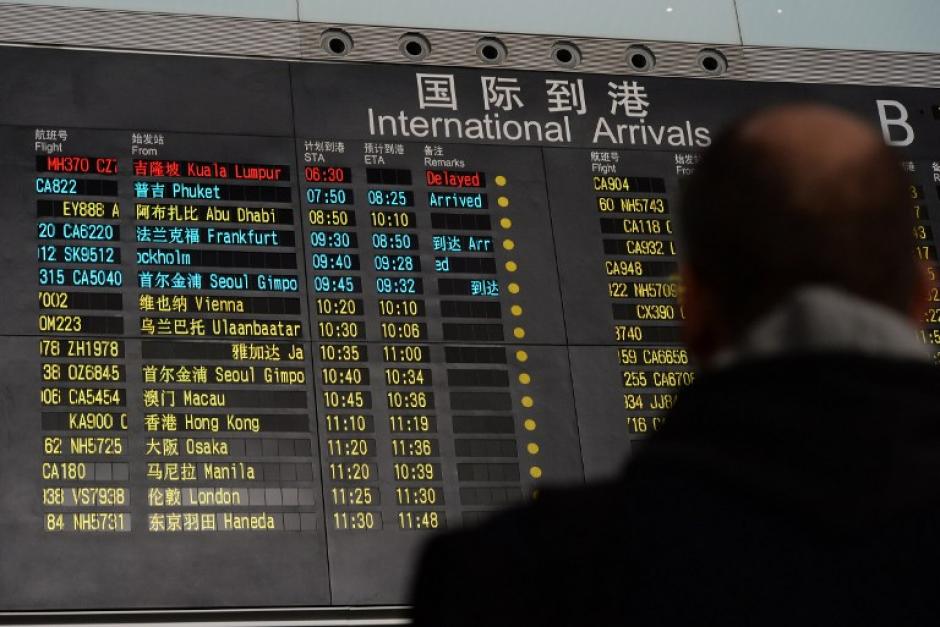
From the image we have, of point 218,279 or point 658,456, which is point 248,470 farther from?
point 658,456

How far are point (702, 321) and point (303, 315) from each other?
4876 millimetres

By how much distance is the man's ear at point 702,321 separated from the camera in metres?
1.45

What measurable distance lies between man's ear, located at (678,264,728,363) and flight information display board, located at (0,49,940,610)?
4.55 m

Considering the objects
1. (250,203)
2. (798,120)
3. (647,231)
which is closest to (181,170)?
(250,203)

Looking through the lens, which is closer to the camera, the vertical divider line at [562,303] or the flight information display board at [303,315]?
the flight information display board at [303,315]

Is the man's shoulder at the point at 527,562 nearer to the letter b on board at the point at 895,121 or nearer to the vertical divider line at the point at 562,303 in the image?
the vertical divider line at the point at 562,303

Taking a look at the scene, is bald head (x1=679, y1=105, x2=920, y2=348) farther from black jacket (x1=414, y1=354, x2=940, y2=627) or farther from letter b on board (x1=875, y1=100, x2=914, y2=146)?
letter b on board (x1=875, y1=100, x2=914, y2=146)

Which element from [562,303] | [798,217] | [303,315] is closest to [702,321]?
[798,217]

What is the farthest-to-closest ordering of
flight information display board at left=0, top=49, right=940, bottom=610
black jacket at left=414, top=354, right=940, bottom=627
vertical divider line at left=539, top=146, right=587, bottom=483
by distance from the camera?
vertical divider line at left=539, top=146, right=587, bottom=483 → flight information display board at left=0, top=49, right=940, bottom=610 → black jacket at left=414, top=354, right=940, bottom=627

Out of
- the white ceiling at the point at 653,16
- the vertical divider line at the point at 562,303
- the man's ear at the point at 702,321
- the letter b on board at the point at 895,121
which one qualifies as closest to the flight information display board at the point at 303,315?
the vertical divider line at the point at 562,303

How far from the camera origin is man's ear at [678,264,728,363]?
4.75ft

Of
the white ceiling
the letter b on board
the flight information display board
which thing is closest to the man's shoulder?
the flight information display board

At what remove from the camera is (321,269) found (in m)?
6.38

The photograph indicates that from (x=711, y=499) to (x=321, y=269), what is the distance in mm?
5102
